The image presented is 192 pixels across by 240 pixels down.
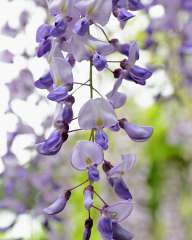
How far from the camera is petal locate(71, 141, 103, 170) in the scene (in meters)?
0.59

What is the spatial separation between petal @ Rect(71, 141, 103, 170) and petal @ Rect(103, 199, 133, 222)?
0.15 ft

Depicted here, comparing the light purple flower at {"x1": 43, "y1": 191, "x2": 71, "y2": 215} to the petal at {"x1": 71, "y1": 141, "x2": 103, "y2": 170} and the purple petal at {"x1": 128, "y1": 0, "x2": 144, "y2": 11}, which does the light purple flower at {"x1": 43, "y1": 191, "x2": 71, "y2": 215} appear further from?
the purple petal at {"x1": 128, "y1": 0, "x2": 144, "y2": 11}

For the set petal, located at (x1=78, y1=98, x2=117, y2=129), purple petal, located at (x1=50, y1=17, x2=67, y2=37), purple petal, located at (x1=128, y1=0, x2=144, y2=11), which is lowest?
petal, located at (x1=78, y1=98, x2=117, y2=129)

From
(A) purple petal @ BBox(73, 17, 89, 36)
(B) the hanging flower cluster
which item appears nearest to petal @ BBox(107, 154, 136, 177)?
(B) the hanging flower cluster

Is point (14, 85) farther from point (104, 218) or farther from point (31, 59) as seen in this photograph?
point (104, 218)

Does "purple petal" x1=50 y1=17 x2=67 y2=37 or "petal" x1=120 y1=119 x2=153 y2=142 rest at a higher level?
"purple petal" x1=50 y1=17 x2=67 y2=37

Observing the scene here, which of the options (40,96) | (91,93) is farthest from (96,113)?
A: (40,96)

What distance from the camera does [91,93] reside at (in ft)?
1.98

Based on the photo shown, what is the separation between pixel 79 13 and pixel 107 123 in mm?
107

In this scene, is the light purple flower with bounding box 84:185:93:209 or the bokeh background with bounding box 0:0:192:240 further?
the bokeh background with bounding box 0:0:192:240

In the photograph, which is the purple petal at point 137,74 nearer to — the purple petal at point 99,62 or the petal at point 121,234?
the purple petal at point 99,62

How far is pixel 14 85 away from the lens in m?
1.00

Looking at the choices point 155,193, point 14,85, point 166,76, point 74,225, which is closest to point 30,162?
point 14,85

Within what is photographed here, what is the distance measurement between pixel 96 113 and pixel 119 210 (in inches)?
3.9
